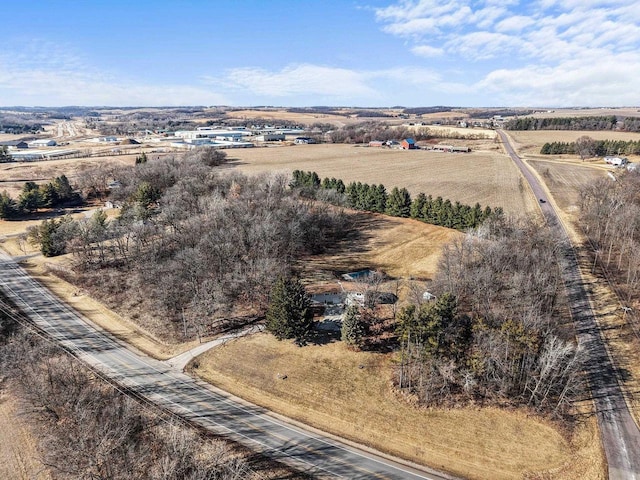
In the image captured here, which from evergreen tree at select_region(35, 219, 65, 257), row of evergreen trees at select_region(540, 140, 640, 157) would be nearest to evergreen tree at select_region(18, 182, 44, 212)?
evergreen tree at select_region(35, 219, 65, 257)

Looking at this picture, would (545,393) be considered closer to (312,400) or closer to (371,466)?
(371,466)

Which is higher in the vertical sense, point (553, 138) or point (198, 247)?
point (553, 138)

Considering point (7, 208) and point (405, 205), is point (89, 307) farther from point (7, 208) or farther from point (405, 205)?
point (405, 205)

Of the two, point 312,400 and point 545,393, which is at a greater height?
point 545,393

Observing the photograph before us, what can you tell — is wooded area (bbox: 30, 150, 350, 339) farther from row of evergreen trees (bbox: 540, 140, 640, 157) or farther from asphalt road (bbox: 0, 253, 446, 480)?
row of evergreen trees (bbox: 540, 140, 640, 157)

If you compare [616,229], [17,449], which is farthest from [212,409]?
[616,229]

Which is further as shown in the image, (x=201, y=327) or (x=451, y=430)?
(x=201, y=327)

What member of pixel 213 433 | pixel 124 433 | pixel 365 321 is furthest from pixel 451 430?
pixel 124 433
